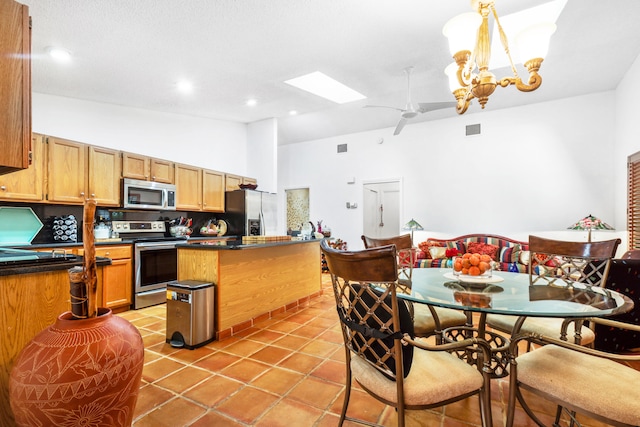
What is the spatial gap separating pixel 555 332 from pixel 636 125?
11.3 feet

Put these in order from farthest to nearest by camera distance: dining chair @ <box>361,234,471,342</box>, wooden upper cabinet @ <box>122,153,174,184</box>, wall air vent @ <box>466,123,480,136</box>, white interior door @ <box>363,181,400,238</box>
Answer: white interior door @ <box>363,181,400,238</box>, wall air vent @ <box>466,123,480,136</box>, wooden upper cabinet @ <box>122,153,174,184</box>, dining chair @ <box>361,234,471,342</box>

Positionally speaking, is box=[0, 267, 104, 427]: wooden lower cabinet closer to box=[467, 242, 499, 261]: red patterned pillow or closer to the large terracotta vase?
the large terracotta vase

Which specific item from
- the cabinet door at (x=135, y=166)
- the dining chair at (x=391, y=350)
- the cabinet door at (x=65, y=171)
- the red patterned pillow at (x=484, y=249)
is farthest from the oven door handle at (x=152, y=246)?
the red patterned pillow at (x=484, y=249)

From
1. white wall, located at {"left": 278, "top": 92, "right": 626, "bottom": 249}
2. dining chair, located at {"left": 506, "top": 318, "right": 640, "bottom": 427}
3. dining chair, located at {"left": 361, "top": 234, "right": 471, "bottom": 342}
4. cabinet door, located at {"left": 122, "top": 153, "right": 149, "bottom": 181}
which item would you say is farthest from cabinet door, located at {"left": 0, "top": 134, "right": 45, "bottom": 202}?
white wall, located at {"left": 278, "top": 92, "right": 626, "bottom": 249}

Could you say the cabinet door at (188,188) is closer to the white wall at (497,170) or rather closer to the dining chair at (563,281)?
the white wall at (497,170)

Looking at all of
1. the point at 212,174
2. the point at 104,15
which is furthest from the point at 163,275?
the point at 104,15

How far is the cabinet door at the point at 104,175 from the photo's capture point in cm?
372

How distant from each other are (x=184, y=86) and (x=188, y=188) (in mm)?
1659

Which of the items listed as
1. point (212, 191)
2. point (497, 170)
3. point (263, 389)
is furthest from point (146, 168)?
point (497, 170)

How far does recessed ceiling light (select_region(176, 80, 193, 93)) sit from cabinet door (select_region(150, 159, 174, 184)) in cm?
116

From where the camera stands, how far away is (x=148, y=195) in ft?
14.0

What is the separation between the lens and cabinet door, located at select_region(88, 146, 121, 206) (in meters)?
3.72

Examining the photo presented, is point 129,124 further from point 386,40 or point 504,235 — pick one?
point 504,235

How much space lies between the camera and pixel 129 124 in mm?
4355
